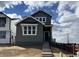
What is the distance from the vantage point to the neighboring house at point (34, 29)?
5176 mm

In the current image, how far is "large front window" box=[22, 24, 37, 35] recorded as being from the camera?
5223 millimetres

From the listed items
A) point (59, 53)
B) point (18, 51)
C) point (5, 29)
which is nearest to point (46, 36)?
point (59, 53)

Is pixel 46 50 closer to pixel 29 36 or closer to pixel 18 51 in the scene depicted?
pixel 29 36

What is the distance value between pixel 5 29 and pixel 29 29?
438 mm

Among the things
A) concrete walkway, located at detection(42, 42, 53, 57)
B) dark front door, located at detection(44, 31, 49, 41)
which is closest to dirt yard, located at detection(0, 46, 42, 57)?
concrete walkway, located at detection(42, 42, 53, 57)

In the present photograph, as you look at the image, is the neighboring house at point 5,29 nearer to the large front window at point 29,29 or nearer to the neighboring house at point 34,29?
the neighboring house at point 34,29

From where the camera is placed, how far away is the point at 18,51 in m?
5.18

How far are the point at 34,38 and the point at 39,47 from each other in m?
0.19

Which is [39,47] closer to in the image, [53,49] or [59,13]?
[53,49]

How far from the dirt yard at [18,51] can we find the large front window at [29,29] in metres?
0.29

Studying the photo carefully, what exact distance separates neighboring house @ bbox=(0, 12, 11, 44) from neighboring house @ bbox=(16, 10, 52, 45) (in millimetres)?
164

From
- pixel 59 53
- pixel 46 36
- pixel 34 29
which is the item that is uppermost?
pixel 34 29

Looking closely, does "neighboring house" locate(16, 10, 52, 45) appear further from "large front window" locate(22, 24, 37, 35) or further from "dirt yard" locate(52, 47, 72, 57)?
"dirt yard" locate(52, 47, 72, 57)

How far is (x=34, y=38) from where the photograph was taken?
5.22 m
